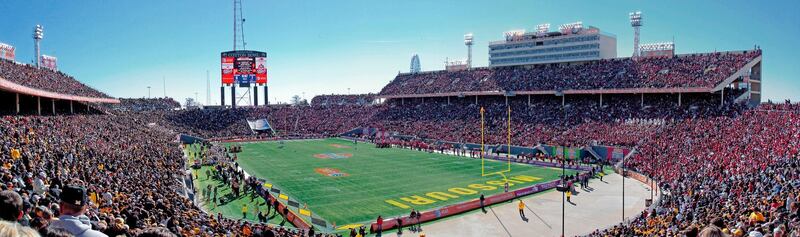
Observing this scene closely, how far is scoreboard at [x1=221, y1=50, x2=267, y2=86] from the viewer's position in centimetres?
7700

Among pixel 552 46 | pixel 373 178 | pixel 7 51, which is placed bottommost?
pixel 373 178

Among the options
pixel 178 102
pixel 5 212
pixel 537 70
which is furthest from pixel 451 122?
pixel 5 212

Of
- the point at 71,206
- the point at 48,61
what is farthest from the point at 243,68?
the point at 71,206

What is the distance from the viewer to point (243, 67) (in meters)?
77.6

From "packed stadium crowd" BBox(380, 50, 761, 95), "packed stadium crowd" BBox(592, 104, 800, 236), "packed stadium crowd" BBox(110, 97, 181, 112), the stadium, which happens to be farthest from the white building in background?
"packed stadium crowd" BBox(110, 97, 181, 112)

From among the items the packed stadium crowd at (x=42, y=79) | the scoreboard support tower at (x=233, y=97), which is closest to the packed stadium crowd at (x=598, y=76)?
the scoreboard support tower at (x=233, y=97)

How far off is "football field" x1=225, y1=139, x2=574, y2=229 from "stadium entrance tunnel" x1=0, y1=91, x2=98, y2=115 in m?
14.4

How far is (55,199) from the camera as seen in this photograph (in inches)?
365

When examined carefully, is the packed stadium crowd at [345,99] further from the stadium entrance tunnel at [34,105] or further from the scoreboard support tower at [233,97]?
the stadium entrance tunnel at [34,105]

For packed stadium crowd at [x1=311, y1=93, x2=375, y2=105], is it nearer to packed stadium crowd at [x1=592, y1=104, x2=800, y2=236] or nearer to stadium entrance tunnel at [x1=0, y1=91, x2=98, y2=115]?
stadium entrance tunnel at [x1=0, y1=91, x2=98, y2=115]

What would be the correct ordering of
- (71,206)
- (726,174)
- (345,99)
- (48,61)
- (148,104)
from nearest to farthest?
(71,206) → (726,174) → (48,61) → (148,104) → (345,99)

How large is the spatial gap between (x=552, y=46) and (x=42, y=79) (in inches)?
2501

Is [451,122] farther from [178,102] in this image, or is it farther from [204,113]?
[178,102]

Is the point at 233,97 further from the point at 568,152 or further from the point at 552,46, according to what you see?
the point at 568,152
